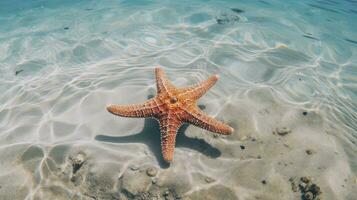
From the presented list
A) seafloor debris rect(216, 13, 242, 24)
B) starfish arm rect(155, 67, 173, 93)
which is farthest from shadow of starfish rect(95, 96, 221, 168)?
seafloor debris rect(216, 13, 242, 24)

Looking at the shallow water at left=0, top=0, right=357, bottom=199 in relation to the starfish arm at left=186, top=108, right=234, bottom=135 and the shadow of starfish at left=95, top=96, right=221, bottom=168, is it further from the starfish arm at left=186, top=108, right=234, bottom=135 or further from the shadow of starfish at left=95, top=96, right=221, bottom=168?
the starfish arm at left=186, top=108, right=234, bottom=135

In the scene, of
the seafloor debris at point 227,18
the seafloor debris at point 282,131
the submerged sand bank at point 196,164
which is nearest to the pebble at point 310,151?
the submerged sand bank at point 196,164

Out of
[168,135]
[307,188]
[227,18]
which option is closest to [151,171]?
[168,135]

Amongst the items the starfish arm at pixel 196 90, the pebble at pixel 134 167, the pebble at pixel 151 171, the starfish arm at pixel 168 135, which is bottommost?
the pebble at pixel 134 167

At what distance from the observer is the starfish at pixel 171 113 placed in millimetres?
3963

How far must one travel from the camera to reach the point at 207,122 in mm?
3979

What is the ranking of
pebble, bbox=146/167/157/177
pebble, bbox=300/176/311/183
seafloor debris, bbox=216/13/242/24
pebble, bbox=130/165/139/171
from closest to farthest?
1. pebble, bbox=300/176/311/183
2. pebble, bbox=146/167/157/177
3. pebble, bbox=130/165/139/171
4. seafloor debris, bbox=216/13/242/24

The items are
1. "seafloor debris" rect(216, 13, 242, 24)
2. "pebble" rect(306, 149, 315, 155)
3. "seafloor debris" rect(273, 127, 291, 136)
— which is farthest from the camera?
"seafloor debris" rect(216, 13, 242, 24)

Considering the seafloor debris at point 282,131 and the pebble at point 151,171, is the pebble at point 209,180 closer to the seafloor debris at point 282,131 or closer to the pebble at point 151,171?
the pebble at point 151,171

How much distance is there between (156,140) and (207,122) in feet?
3.49

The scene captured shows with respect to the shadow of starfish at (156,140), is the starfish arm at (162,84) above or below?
above

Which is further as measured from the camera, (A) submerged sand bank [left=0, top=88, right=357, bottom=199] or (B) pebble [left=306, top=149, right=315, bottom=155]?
(B) pebble [left=306, top=149, right=315, bottom=155]

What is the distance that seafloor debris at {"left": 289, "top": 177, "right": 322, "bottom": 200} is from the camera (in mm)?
3724

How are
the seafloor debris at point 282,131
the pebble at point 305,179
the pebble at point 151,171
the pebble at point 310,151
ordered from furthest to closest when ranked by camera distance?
the seafloor debris at point 282,131 → the pebble at point 310,151 → the pebble at point 151,171 → the pebble at point 305,179
